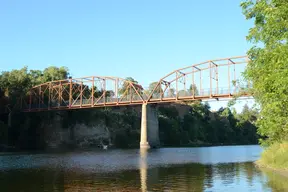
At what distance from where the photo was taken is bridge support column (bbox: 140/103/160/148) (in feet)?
297

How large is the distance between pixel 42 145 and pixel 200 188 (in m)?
90.6

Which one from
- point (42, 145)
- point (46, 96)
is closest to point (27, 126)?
point (42, 145)

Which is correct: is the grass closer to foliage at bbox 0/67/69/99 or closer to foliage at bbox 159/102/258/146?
foliage at bbox 0/67/69/99

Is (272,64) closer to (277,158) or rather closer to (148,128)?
(277,158)

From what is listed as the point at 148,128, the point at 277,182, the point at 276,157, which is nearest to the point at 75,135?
the point at 148,128

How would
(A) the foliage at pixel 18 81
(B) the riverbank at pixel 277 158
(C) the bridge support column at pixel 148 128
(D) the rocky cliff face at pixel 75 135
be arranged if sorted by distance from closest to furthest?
1. (B) the riverbank at pixel 277 158
2. (C) the bridge support column at pixel 148 128
3. (A) the foliage at pixel 18 81
4. (D) the rocky cliff face at pixel 75 135

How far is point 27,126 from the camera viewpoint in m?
101

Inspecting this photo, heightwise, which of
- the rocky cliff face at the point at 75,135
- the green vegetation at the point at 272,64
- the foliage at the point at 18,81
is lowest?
the rocky cliff face at the point at 75,135

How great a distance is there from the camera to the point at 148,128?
305 feet

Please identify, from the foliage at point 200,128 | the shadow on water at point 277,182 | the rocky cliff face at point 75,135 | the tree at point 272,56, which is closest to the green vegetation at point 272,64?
the tree at point 272,56

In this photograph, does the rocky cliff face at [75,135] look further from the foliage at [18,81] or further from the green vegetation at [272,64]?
the green vegetation at [272,64]

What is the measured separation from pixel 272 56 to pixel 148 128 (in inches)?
2948

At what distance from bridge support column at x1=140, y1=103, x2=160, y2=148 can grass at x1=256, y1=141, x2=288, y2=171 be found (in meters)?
60.7

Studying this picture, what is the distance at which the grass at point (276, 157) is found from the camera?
25531 millimetres
